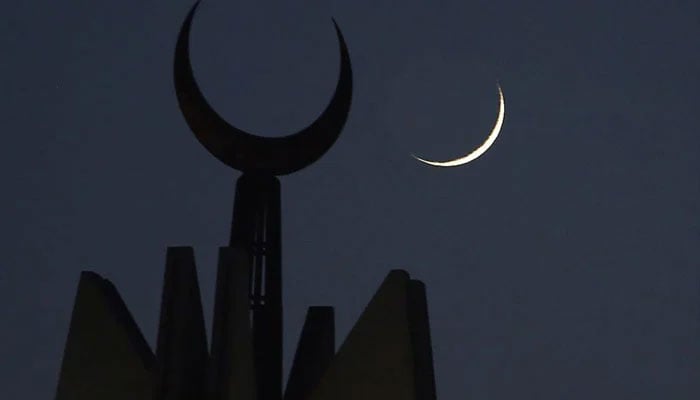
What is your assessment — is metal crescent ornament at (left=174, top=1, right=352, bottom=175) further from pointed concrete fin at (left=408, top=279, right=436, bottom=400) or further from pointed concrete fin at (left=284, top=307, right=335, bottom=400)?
pointed concrete fin at (left=408, top=279, right=436, bottom=400)

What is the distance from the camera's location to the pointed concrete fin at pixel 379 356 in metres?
13.3

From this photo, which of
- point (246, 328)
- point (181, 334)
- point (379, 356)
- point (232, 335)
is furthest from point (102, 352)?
point (379, 356)

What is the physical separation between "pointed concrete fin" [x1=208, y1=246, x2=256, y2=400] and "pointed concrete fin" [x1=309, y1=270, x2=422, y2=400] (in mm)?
1356

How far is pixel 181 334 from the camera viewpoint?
43.5 ft

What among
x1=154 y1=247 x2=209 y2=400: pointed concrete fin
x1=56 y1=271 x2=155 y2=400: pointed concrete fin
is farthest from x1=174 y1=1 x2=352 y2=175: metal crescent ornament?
x1=56 y1=271 x2=155 y2=400: pointed concrete fin

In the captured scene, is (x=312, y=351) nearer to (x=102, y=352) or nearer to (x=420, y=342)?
(x=420, y=342)

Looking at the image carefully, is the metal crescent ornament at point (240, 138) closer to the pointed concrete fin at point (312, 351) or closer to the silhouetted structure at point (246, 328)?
the silhouetted structure at point (246, 328)

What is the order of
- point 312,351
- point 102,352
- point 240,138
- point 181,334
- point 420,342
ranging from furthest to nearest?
1. point 240,138
2. point 312,351
3. point 102,352
4. point 420,342
5. point 181,334

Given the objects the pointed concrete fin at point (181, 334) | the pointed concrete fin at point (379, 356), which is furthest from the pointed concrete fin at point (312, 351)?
the pointed concrete fin at point (181, 334)

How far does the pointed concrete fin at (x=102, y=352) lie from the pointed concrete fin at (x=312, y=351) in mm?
2381

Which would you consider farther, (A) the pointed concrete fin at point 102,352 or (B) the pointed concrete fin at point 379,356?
(A) the pointed concrete fin at point 102,352

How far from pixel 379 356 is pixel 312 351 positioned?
8.11 ft

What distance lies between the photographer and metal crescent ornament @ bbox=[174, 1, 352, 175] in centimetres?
1597

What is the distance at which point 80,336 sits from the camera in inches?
591
